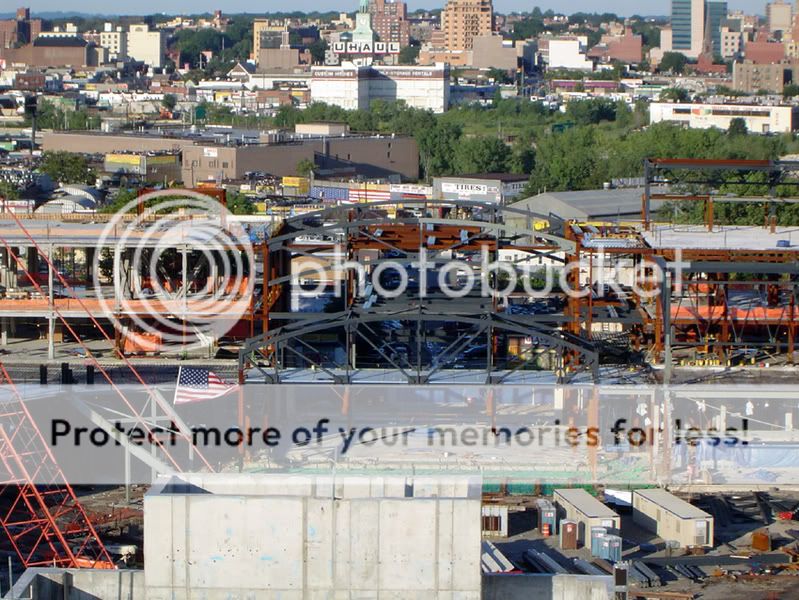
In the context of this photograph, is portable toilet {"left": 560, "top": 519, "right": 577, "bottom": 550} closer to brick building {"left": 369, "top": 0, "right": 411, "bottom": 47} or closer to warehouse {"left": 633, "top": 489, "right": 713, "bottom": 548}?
warehouse {"left": 633, "top": 489, "right": 713, "bottom": 548}

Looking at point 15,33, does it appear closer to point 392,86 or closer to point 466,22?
point 466,22

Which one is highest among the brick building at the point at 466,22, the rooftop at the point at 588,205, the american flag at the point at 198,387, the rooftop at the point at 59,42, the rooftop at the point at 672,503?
the brick building at the point at 466,22

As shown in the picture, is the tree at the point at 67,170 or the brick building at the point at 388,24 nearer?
the tree at the point at 67,170

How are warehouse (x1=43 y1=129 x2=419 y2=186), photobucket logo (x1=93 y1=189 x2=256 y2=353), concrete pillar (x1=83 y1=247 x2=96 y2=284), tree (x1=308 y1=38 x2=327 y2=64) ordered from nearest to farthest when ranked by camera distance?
photobucket logo (x1=93 y1=189 x2=256 y2=353), concrete pillar (x1=83 y1=247 x2=96 y2=284), warehouse (x1=43 y1=129 x2=419 y2=186), tree (x1=308 y1=38 x2=327 y2=64)

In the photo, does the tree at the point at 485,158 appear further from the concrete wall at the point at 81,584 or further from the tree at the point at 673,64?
the tree at the point at 673,64

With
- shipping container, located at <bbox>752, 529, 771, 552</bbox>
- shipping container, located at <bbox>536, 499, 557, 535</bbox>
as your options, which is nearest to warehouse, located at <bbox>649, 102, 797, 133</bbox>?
shipping container, located at <bbox>536, 499, 557, 535</bbox>

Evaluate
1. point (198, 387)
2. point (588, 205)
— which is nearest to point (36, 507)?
point (198, 387)

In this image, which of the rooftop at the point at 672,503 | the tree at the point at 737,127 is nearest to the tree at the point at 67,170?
the tree at the point at 737,127
